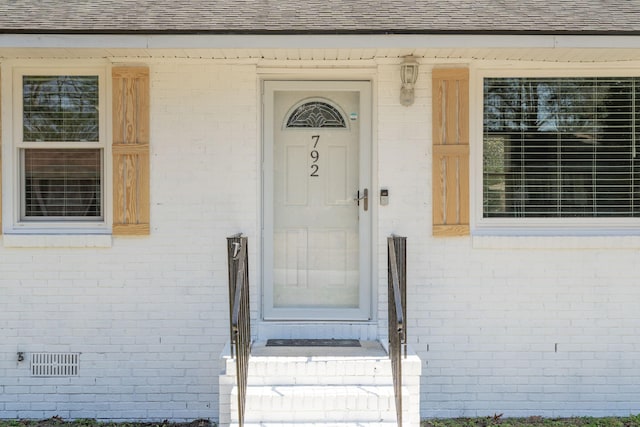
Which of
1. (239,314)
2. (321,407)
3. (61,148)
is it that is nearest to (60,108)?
(61,148)

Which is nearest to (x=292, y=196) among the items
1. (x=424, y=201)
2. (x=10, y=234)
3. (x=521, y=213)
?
(x=424, y=201)

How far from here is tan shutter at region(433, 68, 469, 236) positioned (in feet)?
18.9

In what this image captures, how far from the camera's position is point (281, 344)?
568 centimetres

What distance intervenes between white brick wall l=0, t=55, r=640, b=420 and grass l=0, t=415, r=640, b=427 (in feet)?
0.26

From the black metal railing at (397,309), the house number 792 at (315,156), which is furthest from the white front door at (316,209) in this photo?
the black metal railing at (397,309)

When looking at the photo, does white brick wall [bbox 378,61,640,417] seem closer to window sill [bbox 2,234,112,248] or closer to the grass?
the grass

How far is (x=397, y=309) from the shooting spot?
A: 4.58m

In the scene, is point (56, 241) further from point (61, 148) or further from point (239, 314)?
point (239, 314)

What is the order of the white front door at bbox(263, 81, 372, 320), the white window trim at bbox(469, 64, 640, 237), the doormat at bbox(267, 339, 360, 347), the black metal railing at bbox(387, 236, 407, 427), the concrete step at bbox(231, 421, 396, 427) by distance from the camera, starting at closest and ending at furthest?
the black metal railing at bbox(387, 236, 407, 427) < the concrete step at bbox(231, 421, 396, 427) < the doormat at bbox(267, 339, 360, 347) < the white window trim at bbox(469, 64, 640, 237) < the white front door at bbox(263, 81, 372, 320)

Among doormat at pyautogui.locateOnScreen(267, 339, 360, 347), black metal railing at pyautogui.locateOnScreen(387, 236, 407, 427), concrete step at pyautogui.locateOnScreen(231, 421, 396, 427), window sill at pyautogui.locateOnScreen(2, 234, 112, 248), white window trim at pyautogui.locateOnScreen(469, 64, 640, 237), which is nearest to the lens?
black metal railing at pyautogui.locateOnScreen(387, 236, 407, 427)

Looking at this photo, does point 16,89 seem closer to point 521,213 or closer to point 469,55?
point 469,55

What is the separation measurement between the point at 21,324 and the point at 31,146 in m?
1.58

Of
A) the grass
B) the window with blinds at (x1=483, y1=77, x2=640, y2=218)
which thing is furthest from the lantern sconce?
the grass

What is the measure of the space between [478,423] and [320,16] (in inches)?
146
